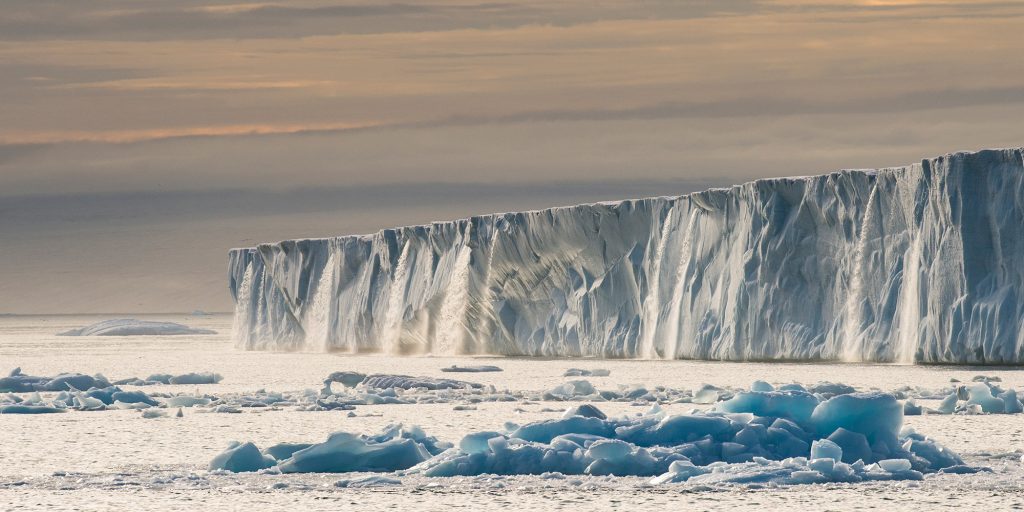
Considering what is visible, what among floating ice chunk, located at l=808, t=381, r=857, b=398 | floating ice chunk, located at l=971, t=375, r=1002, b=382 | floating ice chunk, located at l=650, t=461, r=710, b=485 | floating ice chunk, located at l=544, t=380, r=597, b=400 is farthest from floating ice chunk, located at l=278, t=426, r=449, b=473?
floating ice chunk, located at l=971, t=375, r=1002, b=382

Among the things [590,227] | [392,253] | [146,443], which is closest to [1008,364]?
[590,227]

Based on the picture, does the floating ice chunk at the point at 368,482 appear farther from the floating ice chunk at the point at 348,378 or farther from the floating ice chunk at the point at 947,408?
the floating ice chunk at the point at 348,378

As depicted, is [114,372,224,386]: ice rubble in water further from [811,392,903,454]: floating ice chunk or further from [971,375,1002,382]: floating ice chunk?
[811,392,903,454]: floating ice chunk

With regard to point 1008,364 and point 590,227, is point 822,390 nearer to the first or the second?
point 1008,364

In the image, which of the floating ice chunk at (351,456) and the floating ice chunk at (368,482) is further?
the floating ice chunk at (351,456)

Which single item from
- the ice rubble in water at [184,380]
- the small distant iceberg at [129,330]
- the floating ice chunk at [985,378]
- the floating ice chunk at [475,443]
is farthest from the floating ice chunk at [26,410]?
the small distant iceberg at [129,330]

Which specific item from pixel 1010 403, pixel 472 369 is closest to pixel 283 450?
pixel 1010 403
